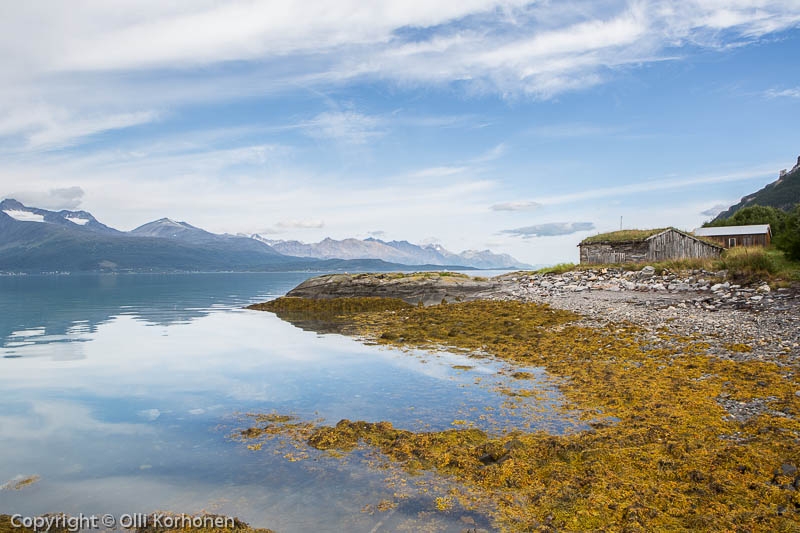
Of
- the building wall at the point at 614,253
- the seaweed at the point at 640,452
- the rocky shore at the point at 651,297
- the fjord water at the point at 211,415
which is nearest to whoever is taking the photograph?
the seaweed at the point at 640,452

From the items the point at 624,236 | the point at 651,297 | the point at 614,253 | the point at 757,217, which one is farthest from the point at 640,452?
the point at 757,217

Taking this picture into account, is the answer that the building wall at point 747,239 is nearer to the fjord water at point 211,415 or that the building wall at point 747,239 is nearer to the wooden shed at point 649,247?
the wooden shed at point 649,247

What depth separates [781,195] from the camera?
162125 mm

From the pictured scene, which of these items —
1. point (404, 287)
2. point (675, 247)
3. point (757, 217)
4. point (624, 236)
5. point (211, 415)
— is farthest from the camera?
point (757, 217)

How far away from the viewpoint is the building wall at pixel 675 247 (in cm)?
4506

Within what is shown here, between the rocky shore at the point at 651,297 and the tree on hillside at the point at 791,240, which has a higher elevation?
the tree on hillside at the point at 791,240

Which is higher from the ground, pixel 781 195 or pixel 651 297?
pixel 781 195

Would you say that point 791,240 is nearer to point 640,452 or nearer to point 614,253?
point 614,253

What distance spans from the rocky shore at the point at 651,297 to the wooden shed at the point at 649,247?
5869 mm

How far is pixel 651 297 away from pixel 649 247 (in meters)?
20.0

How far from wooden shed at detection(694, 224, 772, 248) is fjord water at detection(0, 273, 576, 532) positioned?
6032cm

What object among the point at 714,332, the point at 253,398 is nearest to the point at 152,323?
the point at 253,398

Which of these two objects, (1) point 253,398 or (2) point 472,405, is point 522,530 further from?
(1) point 253,398

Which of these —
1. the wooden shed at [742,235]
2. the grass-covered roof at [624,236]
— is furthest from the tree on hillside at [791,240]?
the wooden shed at [742,235]
